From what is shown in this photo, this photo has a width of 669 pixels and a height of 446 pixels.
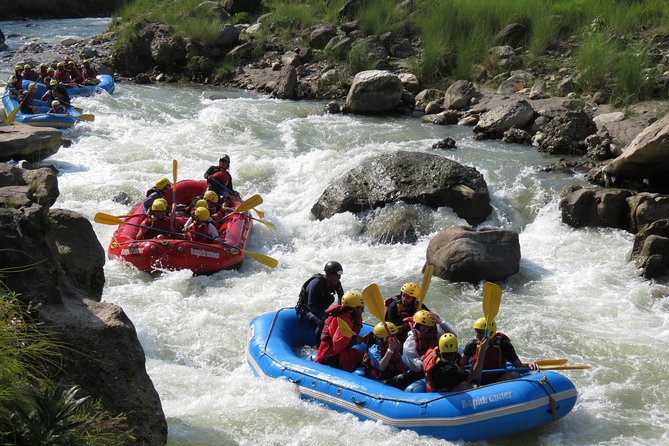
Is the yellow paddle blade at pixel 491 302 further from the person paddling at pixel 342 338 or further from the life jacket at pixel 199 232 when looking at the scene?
the life jacket at pixel 199 232

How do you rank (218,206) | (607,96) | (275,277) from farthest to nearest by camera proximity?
1. (607,96)
2. (218,206)
3. (275,277)

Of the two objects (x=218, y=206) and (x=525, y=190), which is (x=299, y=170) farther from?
(x=525, y=190)

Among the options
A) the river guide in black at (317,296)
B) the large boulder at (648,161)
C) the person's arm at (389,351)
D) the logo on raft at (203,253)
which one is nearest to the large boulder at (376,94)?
the large boulder at (648,161)

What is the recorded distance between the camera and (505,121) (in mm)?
13555

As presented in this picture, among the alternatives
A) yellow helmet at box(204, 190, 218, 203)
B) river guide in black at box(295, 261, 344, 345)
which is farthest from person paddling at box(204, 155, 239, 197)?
river guide in black at box(295, 261, 344, 345)

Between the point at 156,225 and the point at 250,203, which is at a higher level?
the point at 250,203

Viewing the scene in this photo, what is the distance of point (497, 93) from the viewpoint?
50.9 feet

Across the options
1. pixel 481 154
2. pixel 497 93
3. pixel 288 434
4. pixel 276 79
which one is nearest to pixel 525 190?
pixel 481 154

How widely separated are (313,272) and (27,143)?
5.76 m

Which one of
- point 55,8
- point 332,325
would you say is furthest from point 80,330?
point 55,8

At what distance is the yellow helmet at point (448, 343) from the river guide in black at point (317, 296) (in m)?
1.58

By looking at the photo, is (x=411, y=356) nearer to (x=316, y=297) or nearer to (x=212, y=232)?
(x=316, y=297)

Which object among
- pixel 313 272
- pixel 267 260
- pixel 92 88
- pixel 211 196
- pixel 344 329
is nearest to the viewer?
pixel 344 329

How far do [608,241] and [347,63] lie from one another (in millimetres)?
9823
